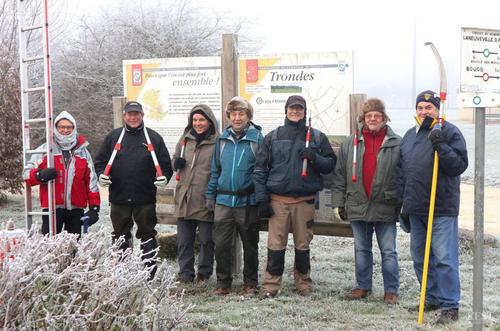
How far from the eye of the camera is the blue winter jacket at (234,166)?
6.27 metres

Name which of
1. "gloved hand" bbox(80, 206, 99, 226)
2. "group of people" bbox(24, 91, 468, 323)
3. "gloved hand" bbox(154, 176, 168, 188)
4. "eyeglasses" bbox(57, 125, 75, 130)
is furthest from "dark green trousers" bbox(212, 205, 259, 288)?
"eyeglasses" bbox(57, 125, 75, 130)

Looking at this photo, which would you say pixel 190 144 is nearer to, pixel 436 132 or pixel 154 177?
pixel 154 177

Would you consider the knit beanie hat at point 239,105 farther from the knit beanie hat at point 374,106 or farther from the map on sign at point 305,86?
the knit beanie hat at point 374,106

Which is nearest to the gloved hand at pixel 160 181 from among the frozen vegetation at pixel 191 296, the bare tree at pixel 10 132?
the frozen vegetation at pixel 191 296

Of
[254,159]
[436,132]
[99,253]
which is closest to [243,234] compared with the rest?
[254,159]

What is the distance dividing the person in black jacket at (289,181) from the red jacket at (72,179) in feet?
5.58

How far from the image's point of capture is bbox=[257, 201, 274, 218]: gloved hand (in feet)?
20.1

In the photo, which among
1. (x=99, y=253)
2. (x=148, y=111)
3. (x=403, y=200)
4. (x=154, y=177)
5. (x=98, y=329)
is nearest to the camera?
(x=98, y=329)

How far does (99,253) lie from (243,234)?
110 inches

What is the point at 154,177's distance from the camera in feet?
21.8

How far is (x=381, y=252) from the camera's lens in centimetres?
616

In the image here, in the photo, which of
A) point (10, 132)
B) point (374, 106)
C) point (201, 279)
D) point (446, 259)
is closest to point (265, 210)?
point (201, 279)

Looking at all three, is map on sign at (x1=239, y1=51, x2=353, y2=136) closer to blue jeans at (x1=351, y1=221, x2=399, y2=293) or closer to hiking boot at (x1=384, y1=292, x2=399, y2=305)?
blue jeans at (x1=351, y1=221, x2=399, y2=293)

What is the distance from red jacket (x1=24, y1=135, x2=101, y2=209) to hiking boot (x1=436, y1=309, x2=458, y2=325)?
3413 millimetres
